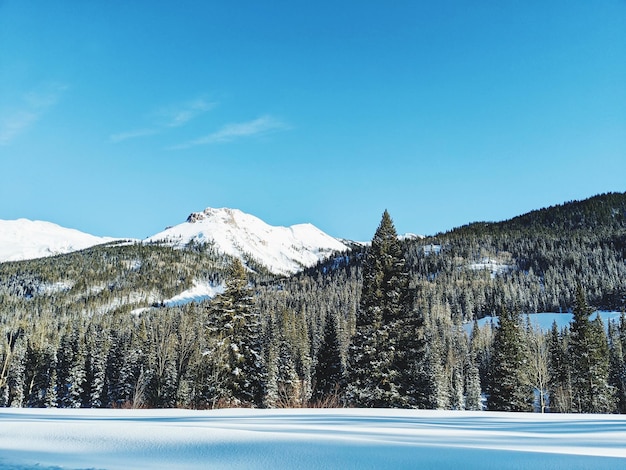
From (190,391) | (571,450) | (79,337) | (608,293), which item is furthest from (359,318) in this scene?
(608,293)

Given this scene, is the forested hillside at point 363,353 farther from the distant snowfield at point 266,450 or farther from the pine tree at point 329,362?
the distant snowfield at point 266,450

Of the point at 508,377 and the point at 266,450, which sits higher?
the point at 266,450

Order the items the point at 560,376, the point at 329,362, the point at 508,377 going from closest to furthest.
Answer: the point at 508,377 → the point at 329,362 → the point at 560,376

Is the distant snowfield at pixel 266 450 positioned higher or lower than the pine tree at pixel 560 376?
higher

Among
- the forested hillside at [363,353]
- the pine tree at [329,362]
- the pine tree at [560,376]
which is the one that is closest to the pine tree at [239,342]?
the forested hillside at [363,353]

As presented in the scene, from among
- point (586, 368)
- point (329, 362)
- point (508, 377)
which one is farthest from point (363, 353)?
point (586, 368)

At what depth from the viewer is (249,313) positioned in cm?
2577

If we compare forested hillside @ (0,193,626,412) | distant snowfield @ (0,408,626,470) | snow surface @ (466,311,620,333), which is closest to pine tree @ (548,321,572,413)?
forested hillside @ (0,193,626,412)

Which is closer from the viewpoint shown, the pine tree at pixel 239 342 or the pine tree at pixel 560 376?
the pine tree at pixel 239 342

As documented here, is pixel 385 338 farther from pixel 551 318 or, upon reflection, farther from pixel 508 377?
pixel 551 318

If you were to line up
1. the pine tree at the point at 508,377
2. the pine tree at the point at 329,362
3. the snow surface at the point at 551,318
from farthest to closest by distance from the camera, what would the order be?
the snow surface at the point at 551,318
the pine tree at the point at 329,362
the pine tree at the point at 508,377

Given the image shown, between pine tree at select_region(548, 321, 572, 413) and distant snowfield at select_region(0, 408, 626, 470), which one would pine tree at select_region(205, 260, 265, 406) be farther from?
pine tree at select_region(548, 321, 572, 413)

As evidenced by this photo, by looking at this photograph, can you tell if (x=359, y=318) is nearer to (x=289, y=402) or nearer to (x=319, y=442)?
(x=289, y=402)

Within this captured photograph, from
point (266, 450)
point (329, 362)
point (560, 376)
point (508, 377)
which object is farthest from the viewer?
point (560, 376)
